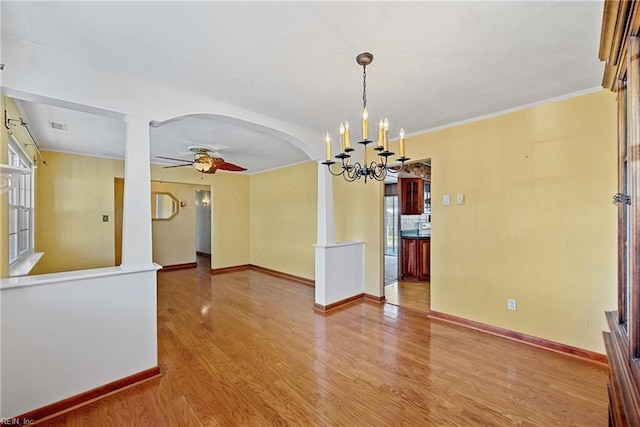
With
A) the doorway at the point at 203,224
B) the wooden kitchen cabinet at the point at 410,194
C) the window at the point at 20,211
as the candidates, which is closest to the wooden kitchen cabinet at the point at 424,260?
the wooden kitchen cabinet at the point at 410,194

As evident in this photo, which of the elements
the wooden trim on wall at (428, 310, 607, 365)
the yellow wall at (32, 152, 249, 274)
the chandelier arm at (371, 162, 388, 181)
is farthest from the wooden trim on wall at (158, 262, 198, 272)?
the chandelier arm at (371, 162, 388, 181)

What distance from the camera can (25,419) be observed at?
5.72 feet

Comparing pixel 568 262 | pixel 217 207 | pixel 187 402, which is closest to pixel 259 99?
pixel 187 402

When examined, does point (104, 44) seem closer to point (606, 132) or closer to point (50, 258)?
point (606, 132)

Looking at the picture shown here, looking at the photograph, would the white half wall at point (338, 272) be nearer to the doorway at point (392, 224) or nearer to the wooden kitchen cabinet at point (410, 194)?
the wooden kitchen cabinet at point (410, 194)

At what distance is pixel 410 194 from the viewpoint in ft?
19.9

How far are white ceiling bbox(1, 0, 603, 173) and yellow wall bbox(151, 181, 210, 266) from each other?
405cm

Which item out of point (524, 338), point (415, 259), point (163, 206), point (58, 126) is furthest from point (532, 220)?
point (163, 206)

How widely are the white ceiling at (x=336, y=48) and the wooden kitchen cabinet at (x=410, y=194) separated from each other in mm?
3130

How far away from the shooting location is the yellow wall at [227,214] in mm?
6313

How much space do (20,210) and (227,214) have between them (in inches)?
138

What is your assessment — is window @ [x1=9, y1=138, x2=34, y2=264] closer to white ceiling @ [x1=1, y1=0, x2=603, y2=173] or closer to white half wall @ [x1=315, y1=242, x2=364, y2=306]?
white ceiling @ [x1=1, y1=0, x2=603, y2=173]

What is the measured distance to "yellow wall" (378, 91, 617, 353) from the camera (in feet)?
8.04

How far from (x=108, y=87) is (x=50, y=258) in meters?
4.12
